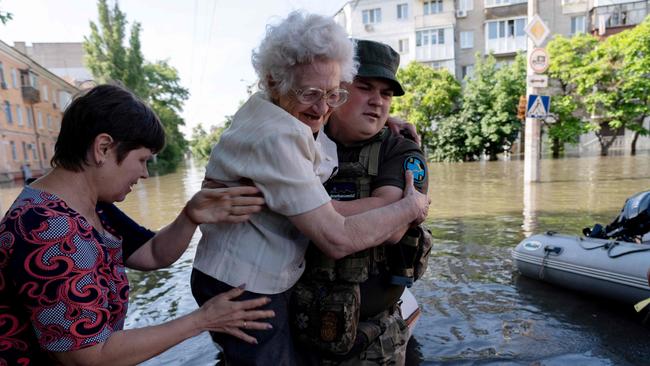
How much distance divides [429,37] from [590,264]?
36.1 meters

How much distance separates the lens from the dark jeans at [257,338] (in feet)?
5.31

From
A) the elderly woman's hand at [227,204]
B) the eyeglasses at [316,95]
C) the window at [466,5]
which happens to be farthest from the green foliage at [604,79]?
the elderly woman's hand at [227,204]

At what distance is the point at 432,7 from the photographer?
3728cm

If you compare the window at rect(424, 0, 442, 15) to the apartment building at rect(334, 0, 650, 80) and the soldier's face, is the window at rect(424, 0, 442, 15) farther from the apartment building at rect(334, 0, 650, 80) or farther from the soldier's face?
the soldier's face

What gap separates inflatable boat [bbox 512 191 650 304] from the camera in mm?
4047

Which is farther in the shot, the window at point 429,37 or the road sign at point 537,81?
the window at point 429,37

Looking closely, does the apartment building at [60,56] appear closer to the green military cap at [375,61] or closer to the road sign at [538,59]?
the road sign at [538,59]

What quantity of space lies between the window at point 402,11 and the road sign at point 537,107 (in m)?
29.8

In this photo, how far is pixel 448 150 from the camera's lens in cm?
2931

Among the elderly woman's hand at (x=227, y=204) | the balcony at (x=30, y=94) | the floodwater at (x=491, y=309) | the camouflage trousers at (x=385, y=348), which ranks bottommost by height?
the floodwater at (x=491, y=309)

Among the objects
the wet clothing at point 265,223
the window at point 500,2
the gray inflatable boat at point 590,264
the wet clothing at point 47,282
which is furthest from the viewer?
the window at point 500,2

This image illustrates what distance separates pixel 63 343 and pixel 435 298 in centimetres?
394

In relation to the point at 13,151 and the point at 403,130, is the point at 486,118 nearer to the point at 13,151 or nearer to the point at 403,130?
the point at 403,130

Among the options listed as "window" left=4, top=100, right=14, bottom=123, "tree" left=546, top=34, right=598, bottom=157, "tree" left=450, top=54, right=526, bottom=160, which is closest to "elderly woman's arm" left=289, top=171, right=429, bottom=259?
"tree" left=450, top=54, right=526, bottom=160
